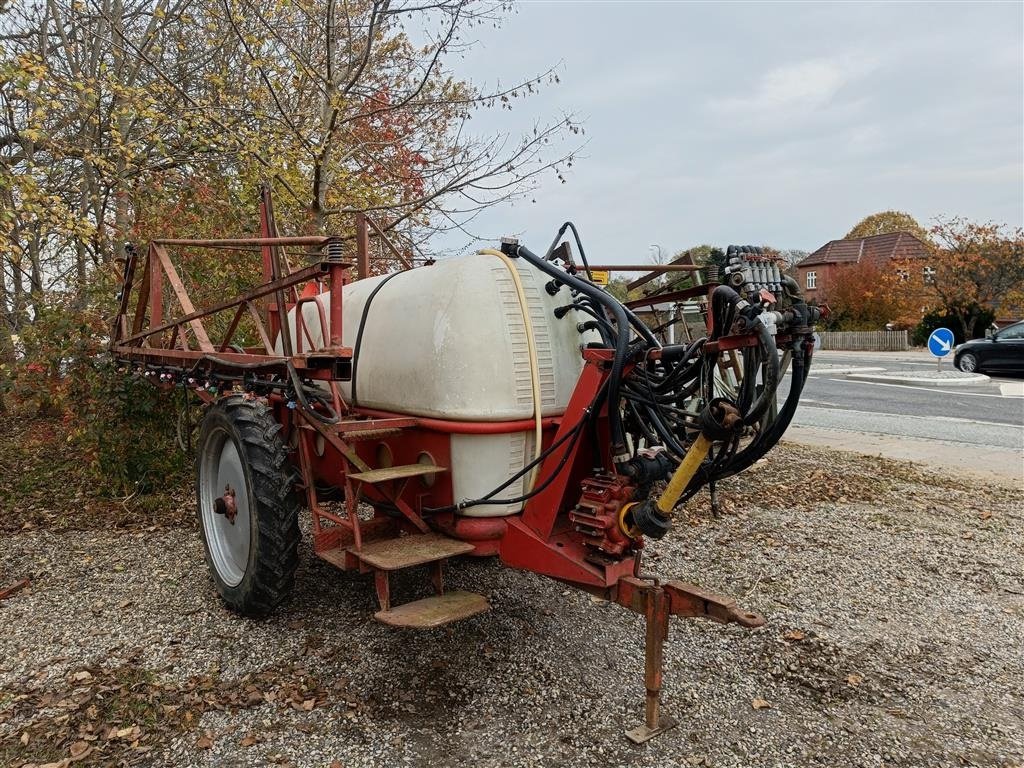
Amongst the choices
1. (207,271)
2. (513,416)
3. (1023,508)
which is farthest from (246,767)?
(1023,508)

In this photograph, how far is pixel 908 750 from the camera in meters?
2.77

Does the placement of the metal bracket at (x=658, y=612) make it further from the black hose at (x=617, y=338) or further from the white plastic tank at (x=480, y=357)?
the white plastic tank at (x=480, y=357)

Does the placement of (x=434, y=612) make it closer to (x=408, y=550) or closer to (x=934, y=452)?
(x=408, y=550)

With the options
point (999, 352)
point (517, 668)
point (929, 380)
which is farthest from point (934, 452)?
point (999, 352)

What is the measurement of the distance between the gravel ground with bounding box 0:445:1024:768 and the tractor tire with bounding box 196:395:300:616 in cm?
25

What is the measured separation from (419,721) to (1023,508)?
574cm

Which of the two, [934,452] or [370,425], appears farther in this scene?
[934,452]

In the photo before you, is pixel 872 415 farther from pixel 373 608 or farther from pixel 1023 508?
pixel 373 608

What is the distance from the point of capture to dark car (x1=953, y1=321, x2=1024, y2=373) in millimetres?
17078

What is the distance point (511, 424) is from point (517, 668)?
116 cm

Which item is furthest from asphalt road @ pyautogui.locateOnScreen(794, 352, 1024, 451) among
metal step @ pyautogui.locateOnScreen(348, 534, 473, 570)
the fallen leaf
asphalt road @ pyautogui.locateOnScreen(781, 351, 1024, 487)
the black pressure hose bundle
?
the fallen leaf

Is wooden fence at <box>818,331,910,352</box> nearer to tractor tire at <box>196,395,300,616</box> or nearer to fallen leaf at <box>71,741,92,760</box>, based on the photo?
tractor tire at <box>196,395,300,616</box>

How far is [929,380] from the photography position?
54.9ft

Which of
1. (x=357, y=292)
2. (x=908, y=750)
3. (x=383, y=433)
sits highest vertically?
(x=357, y=292)
